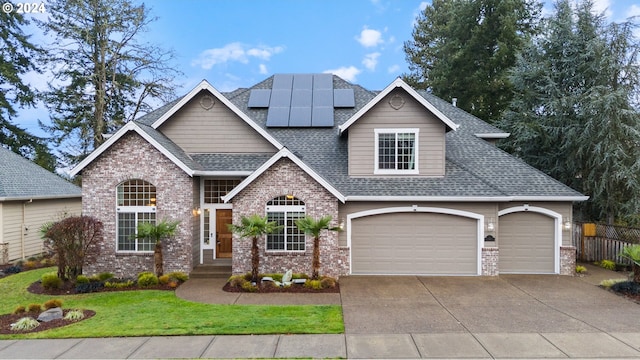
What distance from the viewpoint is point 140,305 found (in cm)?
999

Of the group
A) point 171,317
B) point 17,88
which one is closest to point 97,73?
point 17,88

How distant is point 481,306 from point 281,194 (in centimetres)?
673

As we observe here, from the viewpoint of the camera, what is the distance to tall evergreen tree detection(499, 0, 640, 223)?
1708cm

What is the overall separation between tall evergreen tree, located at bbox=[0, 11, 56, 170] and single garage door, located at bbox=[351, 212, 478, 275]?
24.9 metres

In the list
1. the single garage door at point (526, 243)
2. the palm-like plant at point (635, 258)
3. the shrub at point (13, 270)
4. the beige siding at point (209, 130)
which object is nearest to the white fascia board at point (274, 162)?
the beige siding at point (209, 130)

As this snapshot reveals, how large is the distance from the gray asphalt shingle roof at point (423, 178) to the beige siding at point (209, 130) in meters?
0.36

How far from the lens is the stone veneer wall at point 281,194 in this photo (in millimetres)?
12812

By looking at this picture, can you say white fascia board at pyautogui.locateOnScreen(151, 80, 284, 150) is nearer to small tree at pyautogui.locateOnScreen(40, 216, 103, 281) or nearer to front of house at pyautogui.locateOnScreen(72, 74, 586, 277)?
front of house at pyautogui.locateOnScreen(72, 74, 586, 277)

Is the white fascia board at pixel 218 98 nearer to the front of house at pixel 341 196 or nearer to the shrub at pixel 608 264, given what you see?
the front of house at pixel 341 196

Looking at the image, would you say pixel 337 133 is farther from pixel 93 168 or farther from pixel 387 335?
pixel 387 335

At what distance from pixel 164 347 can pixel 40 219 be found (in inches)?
592

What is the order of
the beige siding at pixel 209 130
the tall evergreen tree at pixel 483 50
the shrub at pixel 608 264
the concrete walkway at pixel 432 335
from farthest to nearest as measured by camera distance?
the tall evergreen tree at pixel 483 50 → the beige siding at pixel 209 130 → the shrub at pixel 608 264 → the concrete walkway at pixel 432 335

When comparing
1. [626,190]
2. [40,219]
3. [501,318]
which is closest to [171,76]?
[40,219]

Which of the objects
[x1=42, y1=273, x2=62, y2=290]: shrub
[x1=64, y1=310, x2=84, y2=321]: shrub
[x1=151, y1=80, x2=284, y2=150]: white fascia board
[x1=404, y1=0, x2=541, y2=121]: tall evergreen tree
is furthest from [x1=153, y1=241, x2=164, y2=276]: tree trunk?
[x1=404, y1=0, x2=541, y2=121]: tall evergreen tree
